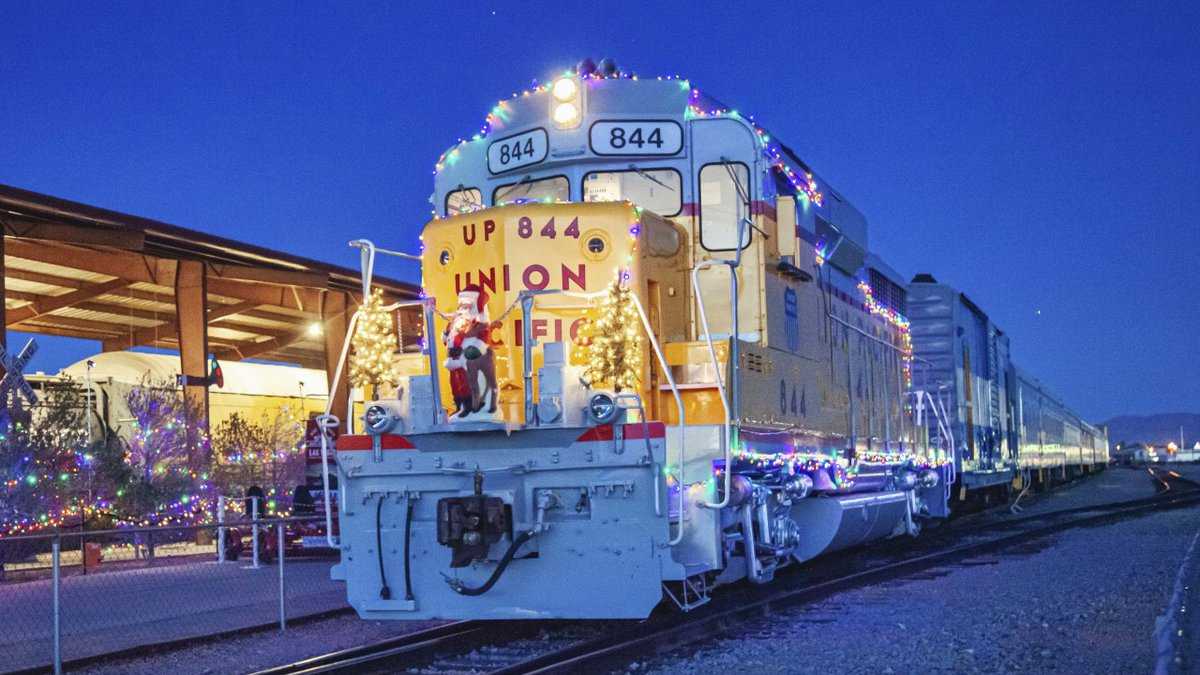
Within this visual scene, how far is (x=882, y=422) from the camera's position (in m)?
13.6

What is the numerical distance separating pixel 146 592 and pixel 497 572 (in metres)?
7.19

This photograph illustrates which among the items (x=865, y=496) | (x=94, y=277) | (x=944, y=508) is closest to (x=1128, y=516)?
(x=944, y=508)

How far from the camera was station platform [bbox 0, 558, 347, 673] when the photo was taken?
965cm

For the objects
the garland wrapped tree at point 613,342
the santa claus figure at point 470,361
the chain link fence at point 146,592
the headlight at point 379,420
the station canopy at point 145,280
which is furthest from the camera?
the station canopy at point 145,280

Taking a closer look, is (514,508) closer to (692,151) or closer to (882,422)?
(692,151)

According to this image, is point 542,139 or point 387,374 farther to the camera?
point 542,139

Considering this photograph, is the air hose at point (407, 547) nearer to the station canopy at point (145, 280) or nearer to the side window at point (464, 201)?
the side window at point (464, 201)

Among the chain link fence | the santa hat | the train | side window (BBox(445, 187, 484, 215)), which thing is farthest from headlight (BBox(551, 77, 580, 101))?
the chain link fence

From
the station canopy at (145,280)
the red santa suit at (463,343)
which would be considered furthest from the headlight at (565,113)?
the station canopy at (145,280)

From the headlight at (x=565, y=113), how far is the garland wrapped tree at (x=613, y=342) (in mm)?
1891

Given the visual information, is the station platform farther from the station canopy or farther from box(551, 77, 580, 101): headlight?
the station canopy

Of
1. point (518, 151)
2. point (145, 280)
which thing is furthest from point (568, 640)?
point (145, 280)

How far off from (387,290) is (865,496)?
17000 millimetres

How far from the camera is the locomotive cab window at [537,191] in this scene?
30.0ft
